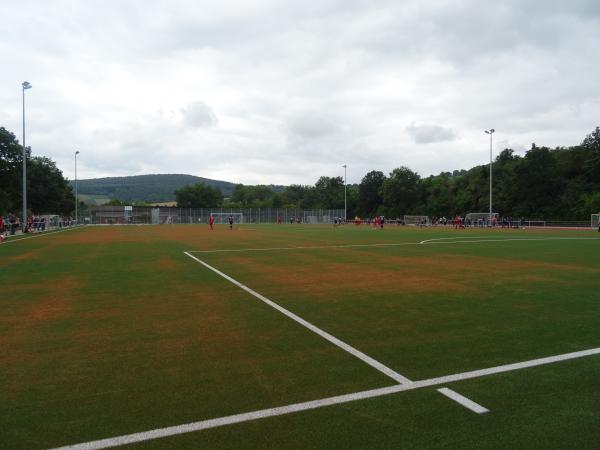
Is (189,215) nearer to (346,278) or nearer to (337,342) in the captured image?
(346,278)

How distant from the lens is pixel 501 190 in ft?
287

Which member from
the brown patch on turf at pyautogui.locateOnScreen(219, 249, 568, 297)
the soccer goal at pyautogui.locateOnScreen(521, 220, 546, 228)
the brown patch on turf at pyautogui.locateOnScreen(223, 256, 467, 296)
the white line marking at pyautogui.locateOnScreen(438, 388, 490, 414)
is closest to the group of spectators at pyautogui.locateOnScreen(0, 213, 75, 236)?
the brown patch on turf at pyautogui.locateOnScreen(219, 249, 568, 297)

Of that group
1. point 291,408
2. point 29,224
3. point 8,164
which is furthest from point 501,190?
point 291,408

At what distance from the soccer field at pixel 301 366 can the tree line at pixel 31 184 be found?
51454mm

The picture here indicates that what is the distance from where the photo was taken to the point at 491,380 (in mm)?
4465

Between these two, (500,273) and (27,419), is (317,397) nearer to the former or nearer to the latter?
(27,419)

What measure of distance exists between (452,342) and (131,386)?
3739mm

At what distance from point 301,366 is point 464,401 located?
1.67 metres

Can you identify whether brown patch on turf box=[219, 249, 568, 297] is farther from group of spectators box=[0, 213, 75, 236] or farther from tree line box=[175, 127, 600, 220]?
tree line box=[175, 127, 600, 220]

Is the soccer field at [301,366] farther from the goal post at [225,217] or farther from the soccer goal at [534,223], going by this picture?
the goal post at [225,217]

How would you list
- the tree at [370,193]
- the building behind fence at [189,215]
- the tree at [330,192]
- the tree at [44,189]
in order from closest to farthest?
1. the tree at [44,189]
2. the building behind fence at [189,215]
3. the tree at [370,193]
4. the tree at [330,192]

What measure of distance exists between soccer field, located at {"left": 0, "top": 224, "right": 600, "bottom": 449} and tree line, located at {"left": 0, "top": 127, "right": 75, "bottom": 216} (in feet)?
169

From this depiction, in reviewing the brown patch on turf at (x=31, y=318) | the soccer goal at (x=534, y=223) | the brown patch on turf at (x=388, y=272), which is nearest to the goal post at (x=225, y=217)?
the soccer goal at (x=534, y=223)

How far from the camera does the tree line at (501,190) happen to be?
246 ft
